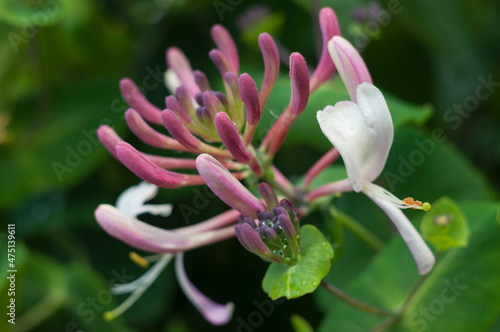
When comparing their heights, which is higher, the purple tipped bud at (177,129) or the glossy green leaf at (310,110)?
the purple tipped bud at (177,129)

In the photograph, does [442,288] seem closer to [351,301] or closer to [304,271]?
[351,301]

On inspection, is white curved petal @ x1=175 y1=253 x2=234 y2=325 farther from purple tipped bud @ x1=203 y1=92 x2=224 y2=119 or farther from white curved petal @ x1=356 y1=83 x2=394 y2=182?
white curved petal @ x1=356 y1=83 x2=394 y2=182

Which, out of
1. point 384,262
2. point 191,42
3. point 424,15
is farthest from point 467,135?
point 191,42

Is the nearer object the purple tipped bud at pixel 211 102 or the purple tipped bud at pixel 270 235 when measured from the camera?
the purple tipped bud at pixel 270 235

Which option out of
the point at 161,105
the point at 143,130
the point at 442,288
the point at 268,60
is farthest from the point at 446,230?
the point at 161,105

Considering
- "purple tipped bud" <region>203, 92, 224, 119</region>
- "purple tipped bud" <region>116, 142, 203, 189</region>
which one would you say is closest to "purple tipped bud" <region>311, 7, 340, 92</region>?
"purple tipped bud" <region>203, 92, 224, 119</region>

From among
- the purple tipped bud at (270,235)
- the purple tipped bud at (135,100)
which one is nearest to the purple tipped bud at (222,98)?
the purple tipped bud at (135,100)

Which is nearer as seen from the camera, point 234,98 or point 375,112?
point 375,112

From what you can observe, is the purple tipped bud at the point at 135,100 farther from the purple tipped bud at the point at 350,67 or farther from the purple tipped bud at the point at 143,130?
the purple tipped bud at the point at 350,67
